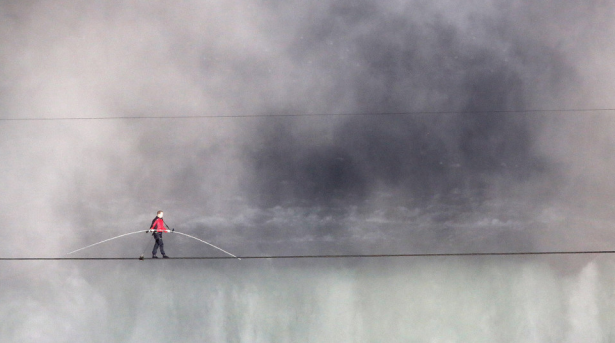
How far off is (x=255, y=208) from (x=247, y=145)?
2007mm

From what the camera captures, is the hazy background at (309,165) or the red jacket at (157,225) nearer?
the red jacket at (157,225)

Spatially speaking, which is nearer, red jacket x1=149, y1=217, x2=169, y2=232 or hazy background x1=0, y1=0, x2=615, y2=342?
red jacket x1=149, y1=217, x2=169, y2=232

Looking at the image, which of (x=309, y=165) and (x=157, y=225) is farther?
(x=309, y=165)

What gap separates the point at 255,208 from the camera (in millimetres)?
17188

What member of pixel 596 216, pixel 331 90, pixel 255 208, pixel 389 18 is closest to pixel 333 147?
pixel 331 90

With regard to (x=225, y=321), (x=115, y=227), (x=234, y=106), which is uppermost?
(x=234, y=106)

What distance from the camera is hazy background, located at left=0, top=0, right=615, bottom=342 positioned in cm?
1678

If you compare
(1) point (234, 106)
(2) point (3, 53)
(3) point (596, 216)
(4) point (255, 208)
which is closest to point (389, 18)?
(1) point (234, 106)

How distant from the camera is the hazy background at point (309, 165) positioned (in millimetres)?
16781

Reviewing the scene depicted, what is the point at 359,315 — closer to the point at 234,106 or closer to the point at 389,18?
the point at 234,106

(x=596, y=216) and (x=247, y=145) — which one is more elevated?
(x=247, y=145)

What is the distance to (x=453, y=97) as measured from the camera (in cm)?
1761

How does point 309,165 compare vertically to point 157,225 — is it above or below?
above

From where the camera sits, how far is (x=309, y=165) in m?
17.4
